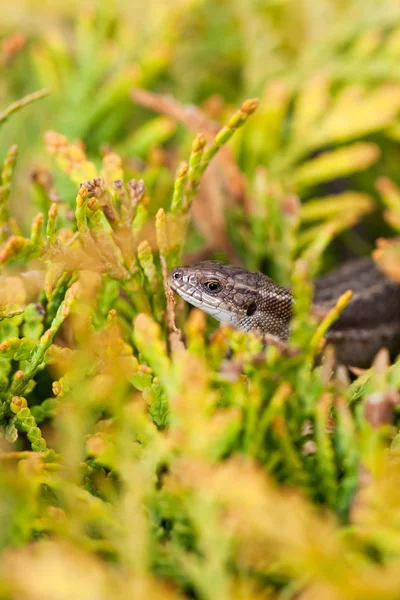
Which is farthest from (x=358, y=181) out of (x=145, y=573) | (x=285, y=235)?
(x=145, y=573)

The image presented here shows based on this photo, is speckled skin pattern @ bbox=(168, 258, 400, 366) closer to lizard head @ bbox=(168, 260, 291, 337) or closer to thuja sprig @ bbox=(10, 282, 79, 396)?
lizard head @ bbox=(168, 260, 291, 337)

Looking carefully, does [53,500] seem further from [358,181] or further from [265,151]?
[358,181]

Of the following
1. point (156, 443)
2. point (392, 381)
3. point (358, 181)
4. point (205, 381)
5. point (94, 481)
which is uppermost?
point (205, 381)

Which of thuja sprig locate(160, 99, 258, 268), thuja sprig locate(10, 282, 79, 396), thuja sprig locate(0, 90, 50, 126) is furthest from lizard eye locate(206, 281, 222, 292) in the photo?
thuja sprig locate(0, 90, 50, 126)

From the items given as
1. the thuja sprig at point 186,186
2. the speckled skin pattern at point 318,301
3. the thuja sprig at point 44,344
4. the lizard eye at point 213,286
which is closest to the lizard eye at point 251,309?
the speckled skin pattern at point 318,301

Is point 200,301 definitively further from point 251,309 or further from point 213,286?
point 251,309

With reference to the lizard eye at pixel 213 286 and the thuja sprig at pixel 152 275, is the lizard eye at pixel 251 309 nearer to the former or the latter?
the lizard eye at pixel 213 286
